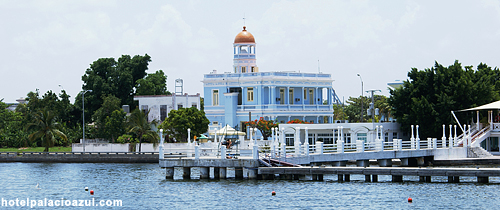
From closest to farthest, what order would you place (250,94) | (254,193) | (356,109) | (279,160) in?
(254,193) < (279,160) < (250,94) < (356,109)

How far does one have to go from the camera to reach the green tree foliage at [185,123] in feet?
249

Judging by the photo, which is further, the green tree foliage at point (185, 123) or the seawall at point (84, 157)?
the green tree foliage at point (185, 123)

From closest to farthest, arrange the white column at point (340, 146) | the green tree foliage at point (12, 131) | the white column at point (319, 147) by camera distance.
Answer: the white column at point (319, 147)
the white column at point (340, 146)
the green tree foliage at point (12, 131)

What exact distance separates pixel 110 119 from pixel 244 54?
15.5m

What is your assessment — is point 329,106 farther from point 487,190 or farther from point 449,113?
point 487,190

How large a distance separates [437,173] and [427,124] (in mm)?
25184

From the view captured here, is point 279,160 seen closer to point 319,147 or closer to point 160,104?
point 319,147

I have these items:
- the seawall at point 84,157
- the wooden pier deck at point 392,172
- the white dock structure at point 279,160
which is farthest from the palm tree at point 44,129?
the wooden pier deck at point 392,172

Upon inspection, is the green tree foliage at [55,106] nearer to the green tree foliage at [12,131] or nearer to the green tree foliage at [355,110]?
the green tree foliage at [12,131]

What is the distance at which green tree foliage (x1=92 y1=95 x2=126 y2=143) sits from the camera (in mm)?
83625

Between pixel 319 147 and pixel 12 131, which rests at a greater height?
pixel 12 131

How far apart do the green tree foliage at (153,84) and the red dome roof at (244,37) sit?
20.9 metres

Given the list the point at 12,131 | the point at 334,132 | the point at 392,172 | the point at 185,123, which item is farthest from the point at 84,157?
the point at 392,172

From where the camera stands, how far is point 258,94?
79.2 meters
